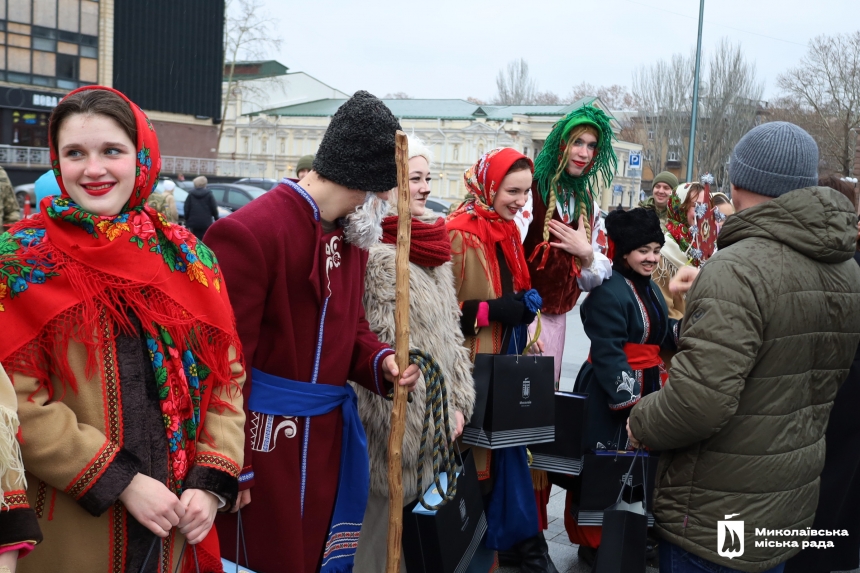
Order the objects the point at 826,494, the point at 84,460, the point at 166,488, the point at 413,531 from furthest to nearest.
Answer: the point at 826,494, the point at 413,531, the point at 166,488, the point at 84,460

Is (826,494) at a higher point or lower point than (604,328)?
lower

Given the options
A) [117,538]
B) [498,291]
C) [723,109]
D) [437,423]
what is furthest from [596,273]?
[723,109]

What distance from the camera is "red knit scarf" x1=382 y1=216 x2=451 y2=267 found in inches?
127

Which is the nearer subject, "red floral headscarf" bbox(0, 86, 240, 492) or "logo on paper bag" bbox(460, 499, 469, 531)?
"red floral headscarf" bbox(0, 86, 240, 492)

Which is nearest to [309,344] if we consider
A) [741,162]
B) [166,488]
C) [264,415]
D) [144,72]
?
[264,415]

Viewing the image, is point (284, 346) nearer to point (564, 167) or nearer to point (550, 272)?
point (550, 272)

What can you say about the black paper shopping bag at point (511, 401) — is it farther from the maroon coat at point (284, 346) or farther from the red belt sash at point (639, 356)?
the maroon coat at point (284, 346)

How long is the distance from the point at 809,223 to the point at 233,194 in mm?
18015

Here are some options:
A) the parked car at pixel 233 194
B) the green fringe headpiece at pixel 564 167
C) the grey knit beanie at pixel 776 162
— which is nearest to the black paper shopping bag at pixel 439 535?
the grey knit beanie at pixel 776 162

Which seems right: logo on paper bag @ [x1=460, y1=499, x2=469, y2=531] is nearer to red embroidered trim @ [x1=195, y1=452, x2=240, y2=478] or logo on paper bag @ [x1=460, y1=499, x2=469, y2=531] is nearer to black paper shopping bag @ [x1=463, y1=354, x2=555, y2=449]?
black paper shopping bag @ [x1=463, y1=354, x2=555, y2=449]

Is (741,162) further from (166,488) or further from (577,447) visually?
(166,488)

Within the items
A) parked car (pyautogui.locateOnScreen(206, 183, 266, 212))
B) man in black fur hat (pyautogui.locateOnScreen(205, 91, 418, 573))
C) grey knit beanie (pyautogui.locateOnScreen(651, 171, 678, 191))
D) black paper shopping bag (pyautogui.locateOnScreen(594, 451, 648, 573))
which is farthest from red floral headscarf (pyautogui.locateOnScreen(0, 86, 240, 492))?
parked car (pyautogui.locateOnScreen(206, 183, 266, 212))

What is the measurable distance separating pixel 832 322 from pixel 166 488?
76.8 inches

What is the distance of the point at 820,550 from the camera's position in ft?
11.3
